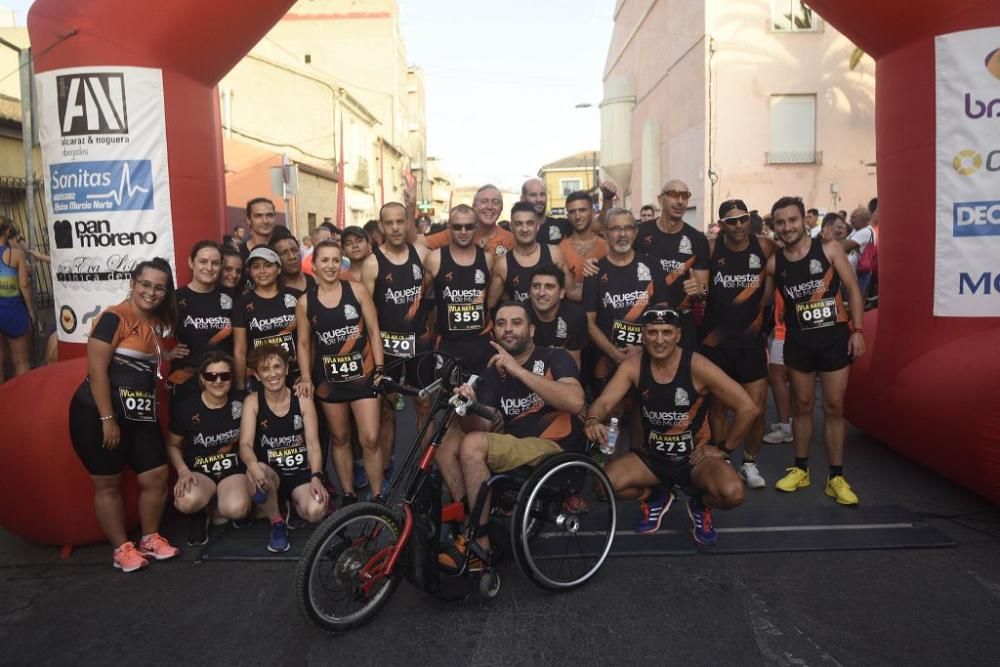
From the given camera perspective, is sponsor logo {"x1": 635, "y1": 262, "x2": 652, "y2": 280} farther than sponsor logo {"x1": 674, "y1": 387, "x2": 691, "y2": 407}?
Yes

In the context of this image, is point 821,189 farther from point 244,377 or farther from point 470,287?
point 244,377

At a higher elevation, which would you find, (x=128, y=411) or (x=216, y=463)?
(x=128, y=411)

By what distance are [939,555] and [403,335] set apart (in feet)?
11.4

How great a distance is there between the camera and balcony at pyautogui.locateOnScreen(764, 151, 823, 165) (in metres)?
19.0

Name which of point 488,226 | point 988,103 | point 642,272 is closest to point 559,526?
point 642,272

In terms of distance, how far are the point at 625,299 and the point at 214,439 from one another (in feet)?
9.29

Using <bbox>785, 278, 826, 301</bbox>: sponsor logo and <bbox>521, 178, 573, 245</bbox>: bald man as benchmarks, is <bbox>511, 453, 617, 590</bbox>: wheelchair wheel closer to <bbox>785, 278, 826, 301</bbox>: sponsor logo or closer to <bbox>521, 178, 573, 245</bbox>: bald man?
<bbox>785, 278, 826, 301</bbox>: sponsor logo

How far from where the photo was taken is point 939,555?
12.8ft

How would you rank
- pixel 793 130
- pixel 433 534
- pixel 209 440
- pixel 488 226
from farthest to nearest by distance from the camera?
pixel 793 130
pixel 488 226
pixel 209 440
pixel 433 534

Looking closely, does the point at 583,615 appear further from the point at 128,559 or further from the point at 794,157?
the point at 794,157

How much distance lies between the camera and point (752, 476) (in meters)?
5.09

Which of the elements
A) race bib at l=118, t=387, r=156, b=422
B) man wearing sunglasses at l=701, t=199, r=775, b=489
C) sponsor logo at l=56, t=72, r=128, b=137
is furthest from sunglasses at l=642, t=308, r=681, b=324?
sponsor logo at l=56, t=72, r=128, b=137

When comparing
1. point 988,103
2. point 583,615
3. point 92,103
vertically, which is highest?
point 92,103

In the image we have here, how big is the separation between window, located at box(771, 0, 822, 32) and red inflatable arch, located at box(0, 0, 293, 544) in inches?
687
